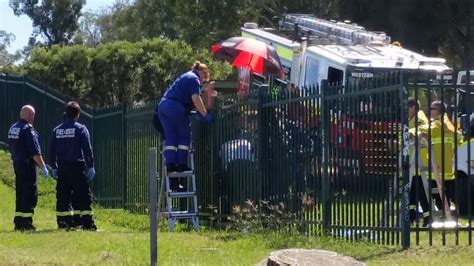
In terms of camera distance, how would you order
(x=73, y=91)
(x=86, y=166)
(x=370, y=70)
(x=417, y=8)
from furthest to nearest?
(x=417, y=8) < (x=73, y=91) < (x=370, y=70) < (x=86, y=166)

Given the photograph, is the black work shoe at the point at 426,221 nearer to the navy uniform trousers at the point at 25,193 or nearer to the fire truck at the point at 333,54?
the fire truck at the point at 333,54

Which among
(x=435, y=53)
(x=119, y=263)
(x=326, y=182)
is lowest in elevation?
(x=119, y=263)

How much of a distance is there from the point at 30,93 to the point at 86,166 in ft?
34.5

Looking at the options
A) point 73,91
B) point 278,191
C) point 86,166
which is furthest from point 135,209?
point 73,91

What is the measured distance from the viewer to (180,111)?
1398cm

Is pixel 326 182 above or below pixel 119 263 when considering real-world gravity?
above

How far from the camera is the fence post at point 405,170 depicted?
1093cm

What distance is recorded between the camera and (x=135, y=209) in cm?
1809

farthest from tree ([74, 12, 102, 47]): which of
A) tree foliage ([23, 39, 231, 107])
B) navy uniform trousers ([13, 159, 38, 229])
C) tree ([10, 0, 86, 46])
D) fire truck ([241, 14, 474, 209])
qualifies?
navy uniform trousers ([13, 159, 38, 229])

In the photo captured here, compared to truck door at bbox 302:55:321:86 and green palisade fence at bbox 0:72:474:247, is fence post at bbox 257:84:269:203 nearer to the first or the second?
green palisade fence at bbox 0:72:474:247

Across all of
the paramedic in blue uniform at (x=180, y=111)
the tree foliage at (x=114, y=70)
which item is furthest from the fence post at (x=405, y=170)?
the tree foliage at (x=114, y=70)

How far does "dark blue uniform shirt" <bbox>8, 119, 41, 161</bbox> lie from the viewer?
14.7 meters

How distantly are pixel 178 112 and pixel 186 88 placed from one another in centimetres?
35

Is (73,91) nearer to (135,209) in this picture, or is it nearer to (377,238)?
(135,209)
